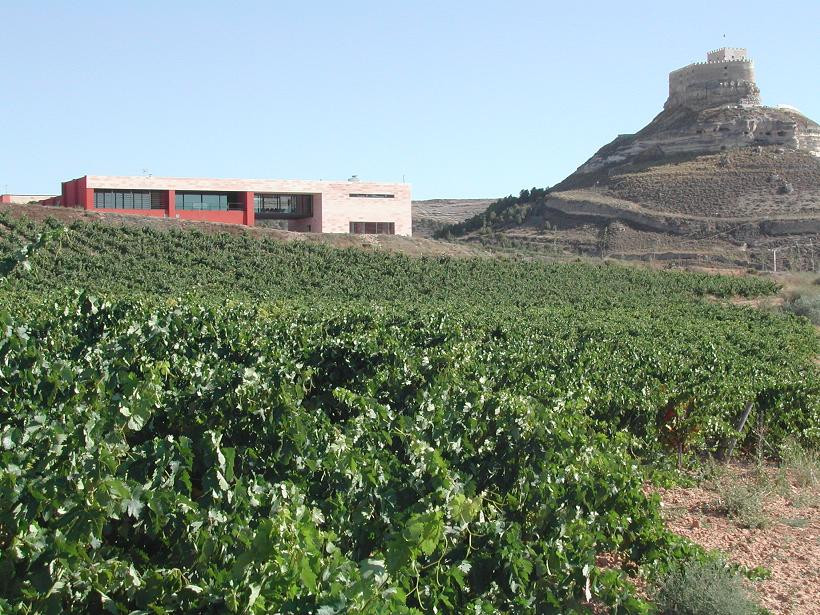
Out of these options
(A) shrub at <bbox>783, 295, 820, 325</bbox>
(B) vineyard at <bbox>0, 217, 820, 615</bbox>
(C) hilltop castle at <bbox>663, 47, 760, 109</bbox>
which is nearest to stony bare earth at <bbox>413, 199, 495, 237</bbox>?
(C) hilltop castle at <bbox>663, 47, 760, 109</bbox>

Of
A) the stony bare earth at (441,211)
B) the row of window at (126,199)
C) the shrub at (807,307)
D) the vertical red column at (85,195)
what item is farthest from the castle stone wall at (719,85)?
the vertical red column at (85,195)

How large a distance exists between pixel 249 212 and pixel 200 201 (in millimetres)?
3263

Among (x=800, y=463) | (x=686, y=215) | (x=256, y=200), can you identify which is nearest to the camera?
(x=800, y=463)

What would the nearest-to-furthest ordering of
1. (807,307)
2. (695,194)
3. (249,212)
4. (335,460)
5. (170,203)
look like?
1. (335,460)
2. (807,307)
3. (170,203)
4. (249,212)
5. (695,194)

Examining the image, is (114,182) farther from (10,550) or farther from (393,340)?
(10,550)

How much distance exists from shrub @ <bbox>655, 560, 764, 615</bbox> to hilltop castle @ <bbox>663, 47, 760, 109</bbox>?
10636 centimetres

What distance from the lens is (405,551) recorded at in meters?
4.27

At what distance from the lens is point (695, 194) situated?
8869 centimetres

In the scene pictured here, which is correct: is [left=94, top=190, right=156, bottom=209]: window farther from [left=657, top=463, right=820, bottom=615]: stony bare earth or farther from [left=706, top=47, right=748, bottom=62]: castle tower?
[left=706, top=47, right=748, bottom=62]: castle tower

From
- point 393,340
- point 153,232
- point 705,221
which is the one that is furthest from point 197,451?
point 705,221

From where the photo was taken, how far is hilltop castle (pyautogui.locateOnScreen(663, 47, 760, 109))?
10506 centimetres

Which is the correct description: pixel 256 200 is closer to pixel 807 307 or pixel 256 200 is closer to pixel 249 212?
pixel 249 212

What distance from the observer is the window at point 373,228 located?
6181 centimetres

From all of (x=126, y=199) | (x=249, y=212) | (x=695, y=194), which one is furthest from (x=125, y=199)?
(x=695, y=194)
